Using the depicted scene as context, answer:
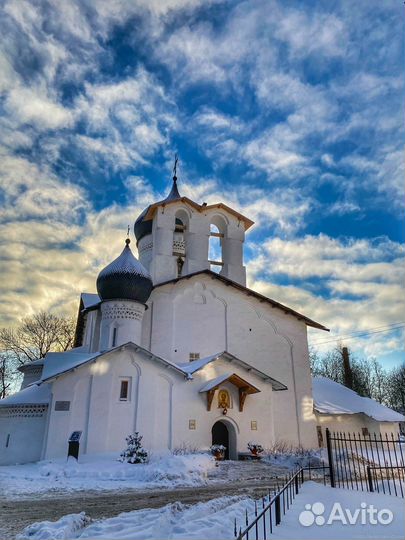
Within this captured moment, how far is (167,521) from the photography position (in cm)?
641

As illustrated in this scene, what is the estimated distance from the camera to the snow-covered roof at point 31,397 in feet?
54.0

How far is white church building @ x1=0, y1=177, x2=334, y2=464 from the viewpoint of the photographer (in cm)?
1578

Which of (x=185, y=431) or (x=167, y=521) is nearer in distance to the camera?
(x=167, y=521)

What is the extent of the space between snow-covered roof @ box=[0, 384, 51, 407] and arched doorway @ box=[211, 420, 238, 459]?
718cm

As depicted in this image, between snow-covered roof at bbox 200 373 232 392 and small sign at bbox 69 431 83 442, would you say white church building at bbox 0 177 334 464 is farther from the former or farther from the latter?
small sign at bbox 69 431 83 442

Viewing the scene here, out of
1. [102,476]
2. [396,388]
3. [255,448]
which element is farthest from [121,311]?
[396,388]

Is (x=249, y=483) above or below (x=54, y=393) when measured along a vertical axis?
below

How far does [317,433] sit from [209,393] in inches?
340

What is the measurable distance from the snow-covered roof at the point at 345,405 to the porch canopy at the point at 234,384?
734 cm

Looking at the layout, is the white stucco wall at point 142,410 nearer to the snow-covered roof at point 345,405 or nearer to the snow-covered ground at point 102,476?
the snow-covered ground at point 102,476

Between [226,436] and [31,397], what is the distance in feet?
27.7

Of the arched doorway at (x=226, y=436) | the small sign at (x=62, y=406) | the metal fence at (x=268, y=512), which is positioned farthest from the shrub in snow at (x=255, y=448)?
the small sign at (x=62, y=406)

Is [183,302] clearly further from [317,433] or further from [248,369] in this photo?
[317,433]

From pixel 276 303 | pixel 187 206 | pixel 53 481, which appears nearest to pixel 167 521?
pixel 53 481
